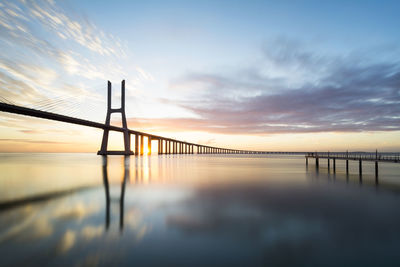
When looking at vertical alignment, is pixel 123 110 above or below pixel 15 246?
above

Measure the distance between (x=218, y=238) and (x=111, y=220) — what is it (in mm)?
4875

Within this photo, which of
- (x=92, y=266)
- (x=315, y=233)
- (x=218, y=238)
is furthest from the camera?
(x=315, y=233)

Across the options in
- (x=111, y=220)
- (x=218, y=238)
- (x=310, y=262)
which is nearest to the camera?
(x=310, y=262)

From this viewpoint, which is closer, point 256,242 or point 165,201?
point 256,242

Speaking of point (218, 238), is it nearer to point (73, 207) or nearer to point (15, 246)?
point (15, 246)

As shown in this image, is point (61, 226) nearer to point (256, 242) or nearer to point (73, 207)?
point (73, 207)

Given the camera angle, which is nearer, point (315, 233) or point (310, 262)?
point (310, 262)

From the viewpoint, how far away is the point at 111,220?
9680 mm

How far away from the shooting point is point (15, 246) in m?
6.72

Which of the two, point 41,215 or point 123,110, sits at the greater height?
point 123,110

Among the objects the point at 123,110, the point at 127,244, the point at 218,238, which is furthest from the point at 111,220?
the point at 123,110

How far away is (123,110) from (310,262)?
266 ft

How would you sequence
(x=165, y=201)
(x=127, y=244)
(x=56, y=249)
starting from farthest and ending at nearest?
(x=165, y=201) < (x=127, y=244) < (x=56, y=249)

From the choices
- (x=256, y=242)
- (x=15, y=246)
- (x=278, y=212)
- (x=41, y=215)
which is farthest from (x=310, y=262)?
(x=41, y=215)
